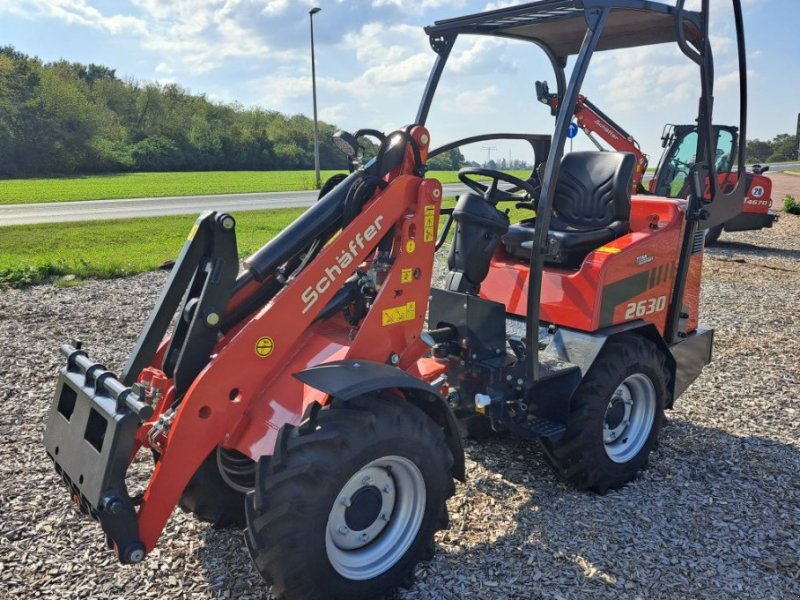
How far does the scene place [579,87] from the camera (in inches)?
136

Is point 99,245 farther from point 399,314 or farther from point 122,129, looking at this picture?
point 122,129

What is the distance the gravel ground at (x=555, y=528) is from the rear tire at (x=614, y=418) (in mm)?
159

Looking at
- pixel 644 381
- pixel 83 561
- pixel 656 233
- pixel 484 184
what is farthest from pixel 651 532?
pixel 83 561

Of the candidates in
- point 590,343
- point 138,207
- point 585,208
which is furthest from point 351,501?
point 138,207

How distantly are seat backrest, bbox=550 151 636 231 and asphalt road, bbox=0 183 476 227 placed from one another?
16.1m

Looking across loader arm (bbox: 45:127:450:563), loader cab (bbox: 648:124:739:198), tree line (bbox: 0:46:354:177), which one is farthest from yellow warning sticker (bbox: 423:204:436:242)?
tree line (bbox: 0:46:354:177)

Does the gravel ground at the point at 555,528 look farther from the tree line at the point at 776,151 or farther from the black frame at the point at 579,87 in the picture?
the tree line at the point at 776,151

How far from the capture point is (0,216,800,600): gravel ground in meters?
3.13

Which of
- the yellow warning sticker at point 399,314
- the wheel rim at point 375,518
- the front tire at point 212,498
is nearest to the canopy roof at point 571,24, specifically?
the yellow warning sticker at point 399,314

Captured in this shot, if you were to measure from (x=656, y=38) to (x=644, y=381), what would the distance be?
227 centimetres

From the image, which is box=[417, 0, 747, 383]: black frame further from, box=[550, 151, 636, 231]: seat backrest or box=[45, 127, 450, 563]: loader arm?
box=[45, 127, 450, 563]: loader arm

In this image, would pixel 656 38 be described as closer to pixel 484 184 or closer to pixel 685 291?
pixel 484 184

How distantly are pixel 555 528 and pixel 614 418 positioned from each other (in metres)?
0.92

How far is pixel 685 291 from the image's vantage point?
470 centimetres
